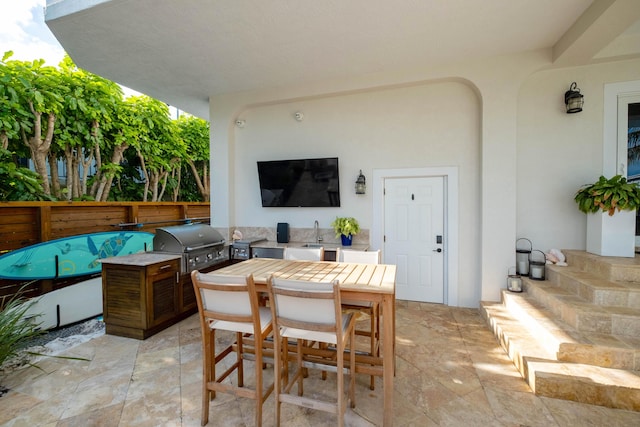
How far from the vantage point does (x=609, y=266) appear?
2.87 metres

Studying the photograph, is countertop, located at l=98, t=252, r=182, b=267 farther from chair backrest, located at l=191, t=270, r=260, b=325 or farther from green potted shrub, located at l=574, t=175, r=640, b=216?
green potted shrub, located at l=574, t=175, r=640, b=216

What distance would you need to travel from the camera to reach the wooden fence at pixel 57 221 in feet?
10.9

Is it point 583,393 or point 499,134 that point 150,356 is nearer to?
point 583,393

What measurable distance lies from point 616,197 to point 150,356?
5.29 meters

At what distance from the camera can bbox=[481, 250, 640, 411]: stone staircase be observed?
82.0 inches

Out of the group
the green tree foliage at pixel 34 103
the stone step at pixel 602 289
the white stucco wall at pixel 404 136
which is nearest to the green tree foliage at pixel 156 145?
the green tree foliage at pixel 34 103

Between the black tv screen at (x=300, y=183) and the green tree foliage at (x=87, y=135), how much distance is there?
8.92ft

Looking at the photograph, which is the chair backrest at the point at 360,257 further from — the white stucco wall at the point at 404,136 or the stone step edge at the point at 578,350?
the stone step edge at the point at 578,350

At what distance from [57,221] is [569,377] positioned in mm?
5938

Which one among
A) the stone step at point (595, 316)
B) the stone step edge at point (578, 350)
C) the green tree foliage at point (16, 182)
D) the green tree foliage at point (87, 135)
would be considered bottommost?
the stone step edge at point (578, 350)

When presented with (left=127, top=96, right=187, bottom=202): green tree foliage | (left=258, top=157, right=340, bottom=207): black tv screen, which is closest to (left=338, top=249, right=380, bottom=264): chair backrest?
(left=258, top=157, right=340, bottom=207): black tv screen

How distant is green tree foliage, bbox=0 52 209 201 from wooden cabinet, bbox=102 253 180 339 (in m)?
1.91

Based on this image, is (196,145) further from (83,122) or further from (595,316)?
(595,316)

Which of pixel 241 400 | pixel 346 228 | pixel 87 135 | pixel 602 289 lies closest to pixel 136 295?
pixel 241 400
